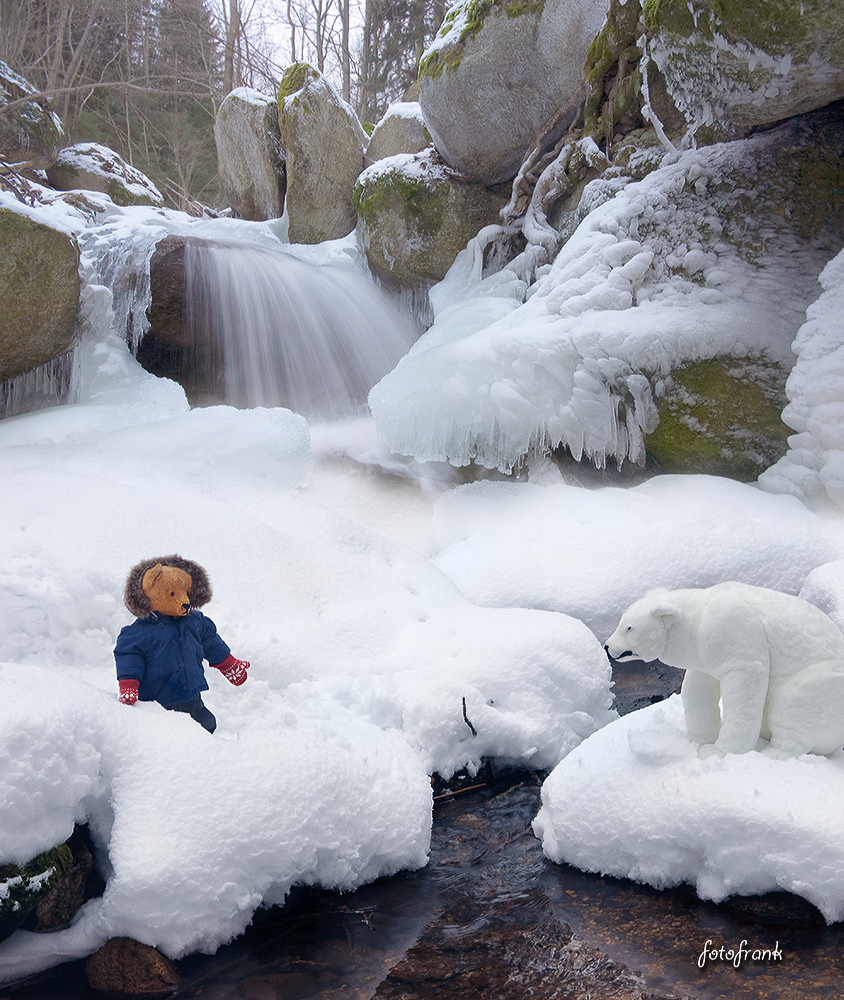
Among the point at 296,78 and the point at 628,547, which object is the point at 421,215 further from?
the point at 628,547

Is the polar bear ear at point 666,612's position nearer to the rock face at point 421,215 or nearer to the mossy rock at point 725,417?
the mossy rock at point 725,417

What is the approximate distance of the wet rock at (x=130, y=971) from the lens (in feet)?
5.02

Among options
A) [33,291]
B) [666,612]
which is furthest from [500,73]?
[666,612]

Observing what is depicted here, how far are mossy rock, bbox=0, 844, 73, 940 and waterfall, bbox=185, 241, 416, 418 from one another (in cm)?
437

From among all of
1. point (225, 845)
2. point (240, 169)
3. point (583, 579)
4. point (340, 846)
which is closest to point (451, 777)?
point (340, 846)

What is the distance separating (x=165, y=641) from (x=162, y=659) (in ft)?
0.16

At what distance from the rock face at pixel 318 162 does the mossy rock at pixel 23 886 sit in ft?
24.0

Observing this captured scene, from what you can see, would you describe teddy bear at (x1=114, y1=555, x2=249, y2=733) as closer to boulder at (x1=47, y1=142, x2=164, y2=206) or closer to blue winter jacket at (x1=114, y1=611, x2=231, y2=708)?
blue winter jacket at (x1=114, y1=611, x2=231, y2=708)

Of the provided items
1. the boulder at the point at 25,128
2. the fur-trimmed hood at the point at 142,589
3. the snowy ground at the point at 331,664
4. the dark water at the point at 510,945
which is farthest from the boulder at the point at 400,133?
the dark water at the point at 510,945

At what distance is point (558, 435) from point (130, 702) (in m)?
2.95

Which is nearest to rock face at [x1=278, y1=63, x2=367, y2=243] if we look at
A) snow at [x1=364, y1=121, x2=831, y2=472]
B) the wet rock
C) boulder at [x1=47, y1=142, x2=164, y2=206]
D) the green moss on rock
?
the green moss on rock

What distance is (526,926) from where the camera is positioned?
1689 millimetres

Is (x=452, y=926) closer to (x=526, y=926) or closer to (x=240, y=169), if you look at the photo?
(x=526, y=926)

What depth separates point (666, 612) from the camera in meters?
1.74
